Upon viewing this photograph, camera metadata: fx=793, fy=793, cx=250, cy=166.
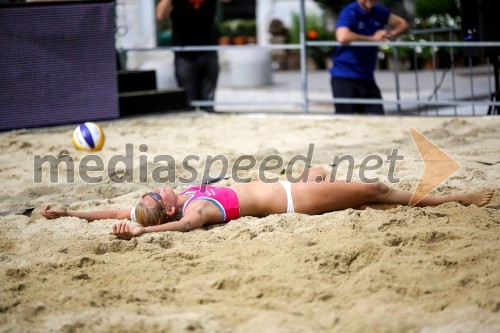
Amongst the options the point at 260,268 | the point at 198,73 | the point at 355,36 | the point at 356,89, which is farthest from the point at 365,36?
the point at 260,268

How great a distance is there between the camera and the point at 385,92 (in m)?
13.6

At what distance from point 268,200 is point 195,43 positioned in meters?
5.92

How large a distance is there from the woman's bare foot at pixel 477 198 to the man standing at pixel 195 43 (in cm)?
610

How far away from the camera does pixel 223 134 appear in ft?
30.0

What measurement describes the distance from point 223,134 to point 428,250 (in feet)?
15.8

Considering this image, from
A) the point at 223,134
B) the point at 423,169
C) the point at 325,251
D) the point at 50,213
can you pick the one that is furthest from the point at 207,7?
the point at 325,251

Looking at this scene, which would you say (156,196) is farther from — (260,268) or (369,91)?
(369,91)

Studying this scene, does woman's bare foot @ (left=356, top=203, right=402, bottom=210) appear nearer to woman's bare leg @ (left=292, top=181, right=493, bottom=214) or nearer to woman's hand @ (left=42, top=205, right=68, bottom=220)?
woman's bare leg @ (left=292, top=181, right=493, bottom=214)

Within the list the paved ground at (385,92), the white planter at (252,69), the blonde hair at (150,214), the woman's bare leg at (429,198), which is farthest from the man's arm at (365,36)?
the white planter at (252,69)

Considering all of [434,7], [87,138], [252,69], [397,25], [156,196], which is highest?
[434,7]

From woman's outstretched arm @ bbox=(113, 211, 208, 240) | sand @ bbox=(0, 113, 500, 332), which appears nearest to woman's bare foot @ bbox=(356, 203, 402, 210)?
sand @ bbox=(0, 113, 500, 332)

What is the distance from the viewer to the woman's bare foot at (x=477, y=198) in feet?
17.7

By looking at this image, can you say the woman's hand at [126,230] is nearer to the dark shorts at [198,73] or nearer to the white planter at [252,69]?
the dark shorts at [198,73]

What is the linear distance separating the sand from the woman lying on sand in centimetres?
10
